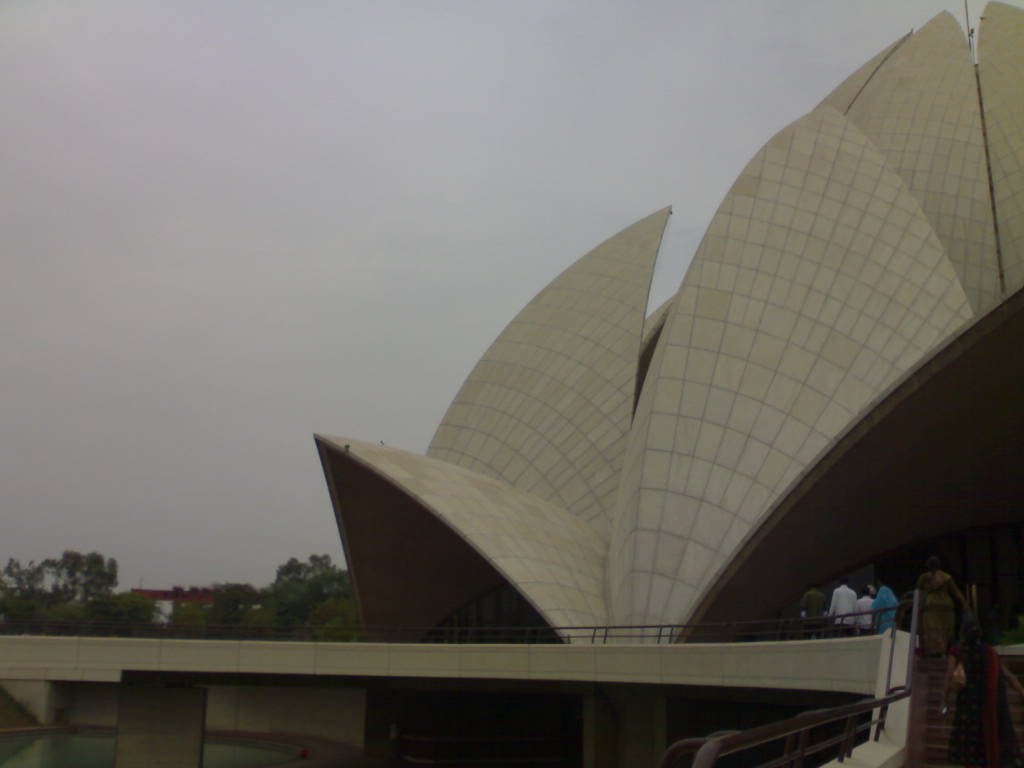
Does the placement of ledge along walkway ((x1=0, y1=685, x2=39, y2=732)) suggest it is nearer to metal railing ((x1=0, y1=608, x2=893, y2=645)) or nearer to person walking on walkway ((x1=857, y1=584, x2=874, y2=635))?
metal railing ((x1=0, y1=608, x2=893, y2=645))

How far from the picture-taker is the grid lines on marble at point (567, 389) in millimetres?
25266

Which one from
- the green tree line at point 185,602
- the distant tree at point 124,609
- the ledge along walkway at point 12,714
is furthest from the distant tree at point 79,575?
the ledge along walkway at point 12,714

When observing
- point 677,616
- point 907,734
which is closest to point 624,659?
point 677,616

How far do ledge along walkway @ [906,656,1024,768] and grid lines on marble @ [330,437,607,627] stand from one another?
1074cm

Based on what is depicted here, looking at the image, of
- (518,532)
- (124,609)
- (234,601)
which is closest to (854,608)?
(518,532)

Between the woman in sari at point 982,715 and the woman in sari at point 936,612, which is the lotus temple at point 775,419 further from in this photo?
the woman in sari at point 982,715

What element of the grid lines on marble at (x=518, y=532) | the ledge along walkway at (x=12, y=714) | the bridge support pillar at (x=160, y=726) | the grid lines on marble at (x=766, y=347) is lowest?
the ledge along walkway at (x=12, y=714)

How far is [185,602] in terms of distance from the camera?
297ft

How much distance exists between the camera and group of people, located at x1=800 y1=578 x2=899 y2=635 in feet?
41.3

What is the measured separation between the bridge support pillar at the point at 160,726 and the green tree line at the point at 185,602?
4030 millimetres

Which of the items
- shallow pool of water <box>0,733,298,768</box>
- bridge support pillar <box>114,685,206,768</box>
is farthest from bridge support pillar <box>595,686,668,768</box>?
shallow pool of water <box>0,733,298,768</box>

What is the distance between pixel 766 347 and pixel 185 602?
7920cm

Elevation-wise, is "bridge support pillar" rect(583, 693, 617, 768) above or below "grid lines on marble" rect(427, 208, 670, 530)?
below

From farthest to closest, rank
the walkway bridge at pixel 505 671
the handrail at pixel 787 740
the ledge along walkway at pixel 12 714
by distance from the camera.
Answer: the ledge along walkway at pixel 12 714
the walkway bridge at pixel 505 671
the handrail at pixel 787 740
